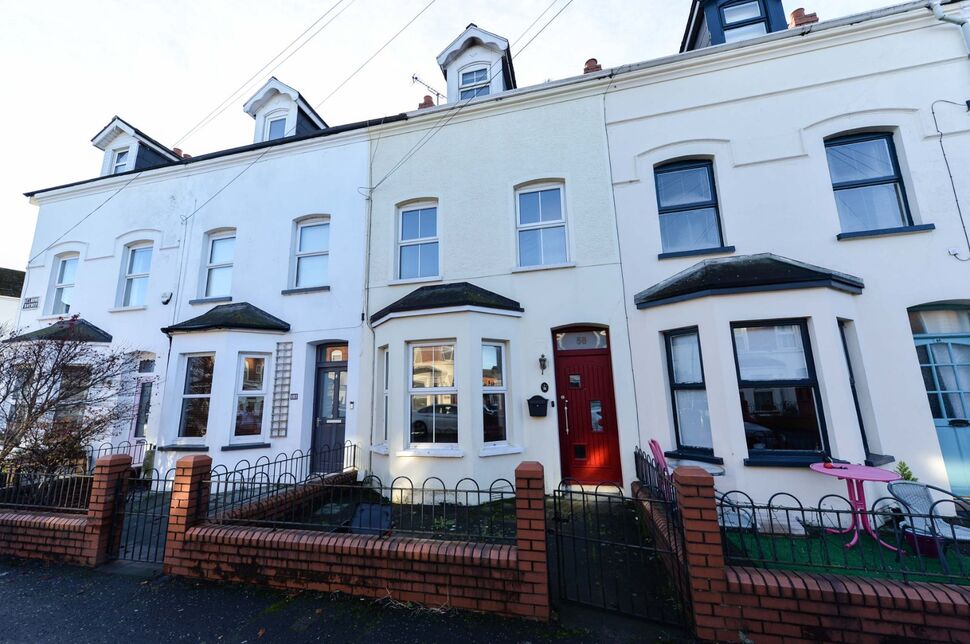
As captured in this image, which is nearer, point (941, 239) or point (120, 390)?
point (941, 239)

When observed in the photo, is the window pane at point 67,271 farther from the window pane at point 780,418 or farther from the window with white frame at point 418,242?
the window pane at point 780,418

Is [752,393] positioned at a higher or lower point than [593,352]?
lower

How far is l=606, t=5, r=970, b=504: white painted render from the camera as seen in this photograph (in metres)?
5.36

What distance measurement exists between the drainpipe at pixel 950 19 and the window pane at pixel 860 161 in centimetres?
179

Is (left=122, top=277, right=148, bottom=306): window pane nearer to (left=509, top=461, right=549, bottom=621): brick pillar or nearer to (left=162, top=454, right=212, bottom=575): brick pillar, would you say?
(left=162, top=454, right=212, bottom=575): brick pillar

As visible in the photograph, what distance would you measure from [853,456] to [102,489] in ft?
28.9

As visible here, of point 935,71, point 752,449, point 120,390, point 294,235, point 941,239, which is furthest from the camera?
point 294,235

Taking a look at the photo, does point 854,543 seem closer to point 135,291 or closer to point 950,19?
point 950,19

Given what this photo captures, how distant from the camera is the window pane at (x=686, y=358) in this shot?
5957mm

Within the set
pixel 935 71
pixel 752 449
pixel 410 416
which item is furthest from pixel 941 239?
pixel 410 416

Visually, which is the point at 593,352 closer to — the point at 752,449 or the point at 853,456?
the point at 752,449

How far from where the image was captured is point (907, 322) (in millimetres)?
5652

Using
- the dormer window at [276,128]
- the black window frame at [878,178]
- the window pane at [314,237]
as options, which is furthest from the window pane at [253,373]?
the black window frame at [878,178]

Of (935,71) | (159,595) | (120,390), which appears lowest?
(159,595)
